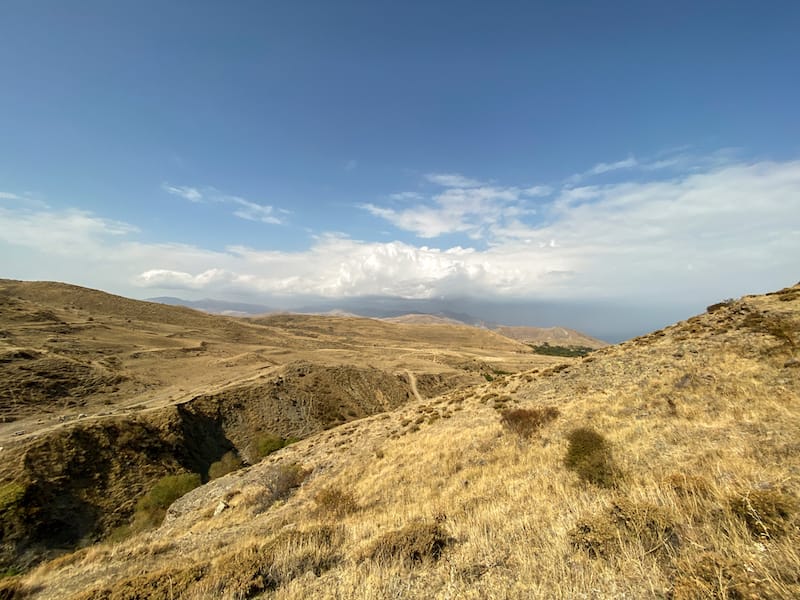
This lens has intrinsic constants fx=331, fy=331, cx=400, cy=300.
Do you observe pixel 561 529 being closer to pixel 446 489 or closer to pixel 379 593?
pixel 379 593

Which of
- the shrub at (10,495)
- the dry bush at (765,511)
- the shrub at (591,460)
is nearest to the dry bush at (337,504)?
the shrub at (591,460)

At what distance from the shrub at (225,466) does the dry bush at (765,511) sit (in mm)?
41427

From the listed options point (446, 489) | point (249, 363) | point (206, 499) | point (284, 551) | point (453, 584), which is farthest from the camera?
point (249, 363)

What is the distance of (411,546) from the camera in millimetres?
6230

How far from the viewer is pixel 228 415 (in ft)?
146

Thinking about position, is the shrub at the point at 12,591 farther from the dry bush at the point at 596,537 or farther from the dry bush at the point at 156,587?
the dry bush at the point at 596,537

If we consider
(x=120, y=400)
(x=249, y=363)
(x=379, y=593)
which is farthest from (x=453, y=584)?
(x=249, y=363)

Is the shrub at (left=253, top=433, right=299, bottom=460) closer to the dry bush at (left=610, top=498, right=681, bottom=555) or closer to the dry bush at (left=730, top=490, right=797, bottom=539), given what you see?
the dry bush at (left=610, top=498, right=681, bottom=555)

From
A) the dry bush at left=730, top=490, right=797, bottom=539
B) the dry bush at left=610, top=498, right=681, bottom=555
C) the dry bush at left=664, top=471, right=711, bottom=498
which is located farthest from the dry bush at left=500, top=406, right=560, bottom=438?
the dry bush at left=730, top=490, right=797, bottom=539

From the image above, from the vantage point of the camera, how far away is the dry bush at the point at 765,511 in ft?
15.2

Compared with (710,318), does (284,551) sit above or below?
below

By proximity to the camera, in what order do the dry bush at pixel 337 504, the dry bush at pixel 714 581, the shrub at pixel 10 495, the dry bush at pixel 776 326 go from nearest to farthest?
the dry bush at pixel 714 581, the dry bush at pixel 337 504, the dry bush at pixel 776 326, the shrub at pixel 10 495

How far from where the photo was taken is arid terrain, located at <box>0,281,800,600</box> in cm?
499

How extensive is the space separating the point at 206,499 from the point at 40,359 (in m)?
45.4
